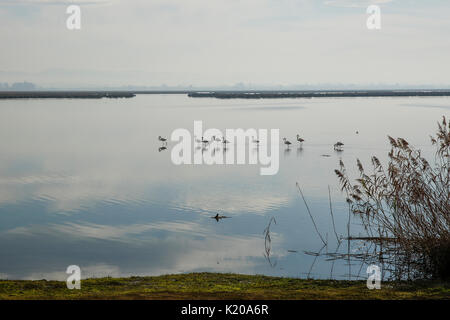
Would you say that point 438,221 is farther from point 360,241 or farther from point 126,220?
point 126,220

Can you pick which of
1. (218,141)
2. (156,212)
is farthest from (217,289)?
(218,141)

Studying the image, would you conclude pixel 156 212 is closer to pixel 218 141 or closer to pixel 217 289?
pixel 217 289

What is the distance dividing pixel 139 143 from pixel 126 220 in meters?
25.3

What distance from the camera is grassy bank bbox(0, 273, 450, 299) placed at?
8.01 m

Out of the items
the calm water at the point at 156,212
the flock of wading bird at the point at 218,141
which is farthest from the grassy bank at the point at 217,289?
the flock of wading bird at the point at 218,141

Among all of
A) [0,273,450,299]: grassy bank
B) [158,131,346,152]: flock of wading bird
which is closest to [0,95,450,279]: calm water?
[158,131,346,152]: flock of wading bird

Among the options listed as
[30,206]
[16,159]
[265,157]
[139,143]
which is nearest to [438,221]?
[30,206]

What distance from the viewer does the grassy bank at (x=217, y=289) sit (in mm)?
8008

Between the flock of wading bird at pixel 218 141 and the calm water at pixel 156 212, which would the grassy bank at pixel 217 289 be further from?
the flock of wading bird at pixel 218 141

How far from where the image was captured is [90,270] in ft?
39.5

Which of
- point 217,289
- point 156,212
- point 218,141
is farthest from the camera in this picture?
point 218,141

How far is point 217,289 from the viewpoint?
9125 millimetres
